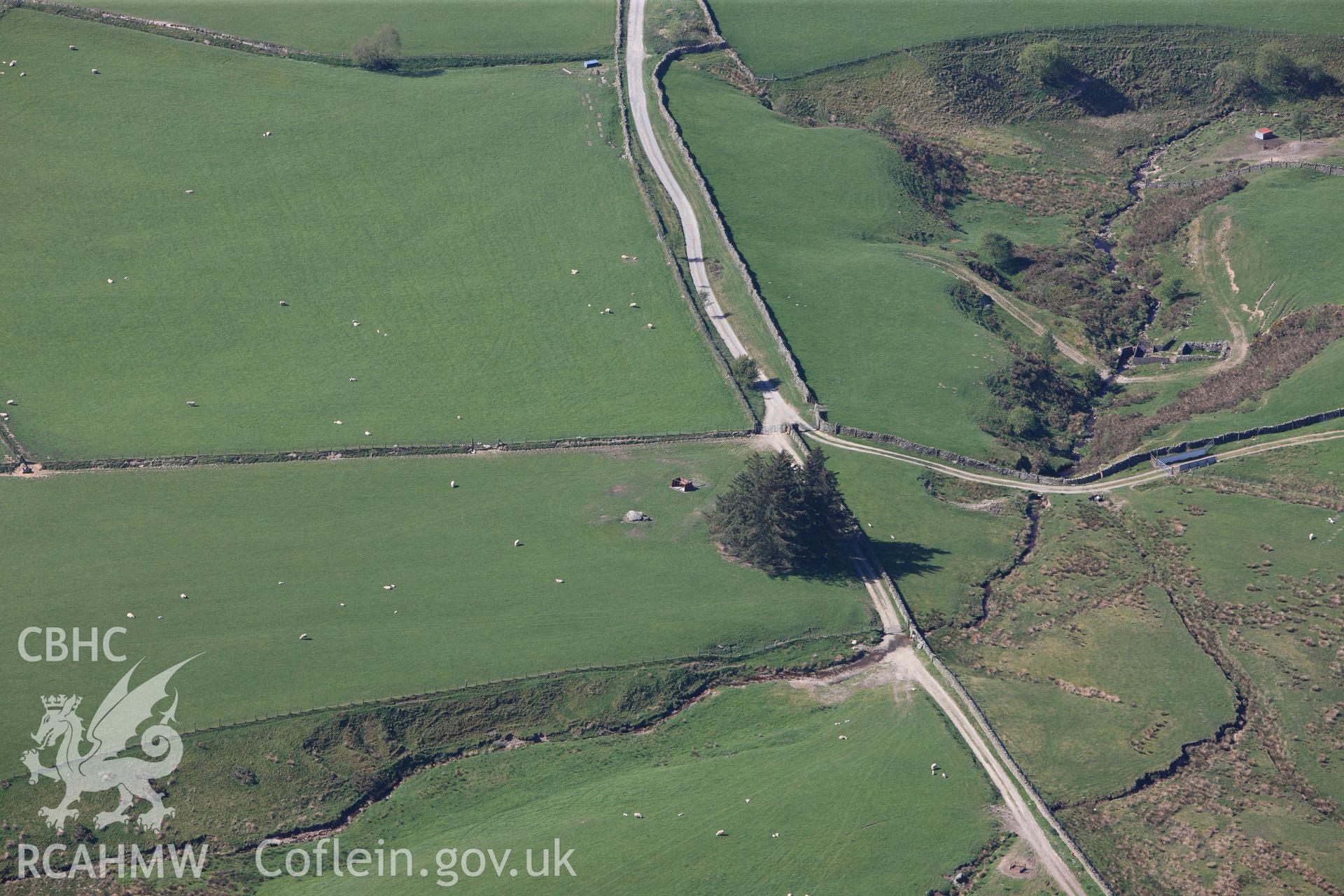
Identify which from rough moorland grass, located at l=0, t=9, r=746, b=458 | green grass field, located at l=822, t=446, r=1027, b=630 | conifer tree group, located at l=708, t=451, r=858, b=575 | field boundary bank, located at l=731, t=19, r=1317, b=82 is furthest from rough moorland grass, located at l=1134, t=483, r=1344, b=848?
field boundary bank, located at l=731, t=19, r=1317, b=82

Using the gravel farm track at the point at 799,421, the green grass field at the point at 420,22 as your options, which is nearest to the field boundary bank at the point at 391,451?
the gravel farm track at the point at 799,421

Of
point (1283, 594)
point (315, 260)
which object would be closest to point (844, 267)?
point (1283, 594)

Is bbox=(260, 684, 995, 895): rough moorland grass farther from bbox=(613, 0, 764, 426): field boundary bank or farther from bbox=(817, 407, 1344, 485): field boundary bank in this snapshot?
bbox=(613, 0, 764, 426): field boundary bank

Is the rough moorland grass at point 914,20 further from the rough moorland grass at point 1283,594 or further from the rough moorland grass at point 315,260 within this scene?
the rough moorland grass at point 1283,594

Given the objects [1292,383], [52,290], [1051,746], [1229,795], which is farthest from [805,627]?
[52,290]

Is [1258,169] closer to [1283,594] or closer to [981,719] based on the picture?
[1283,594]
